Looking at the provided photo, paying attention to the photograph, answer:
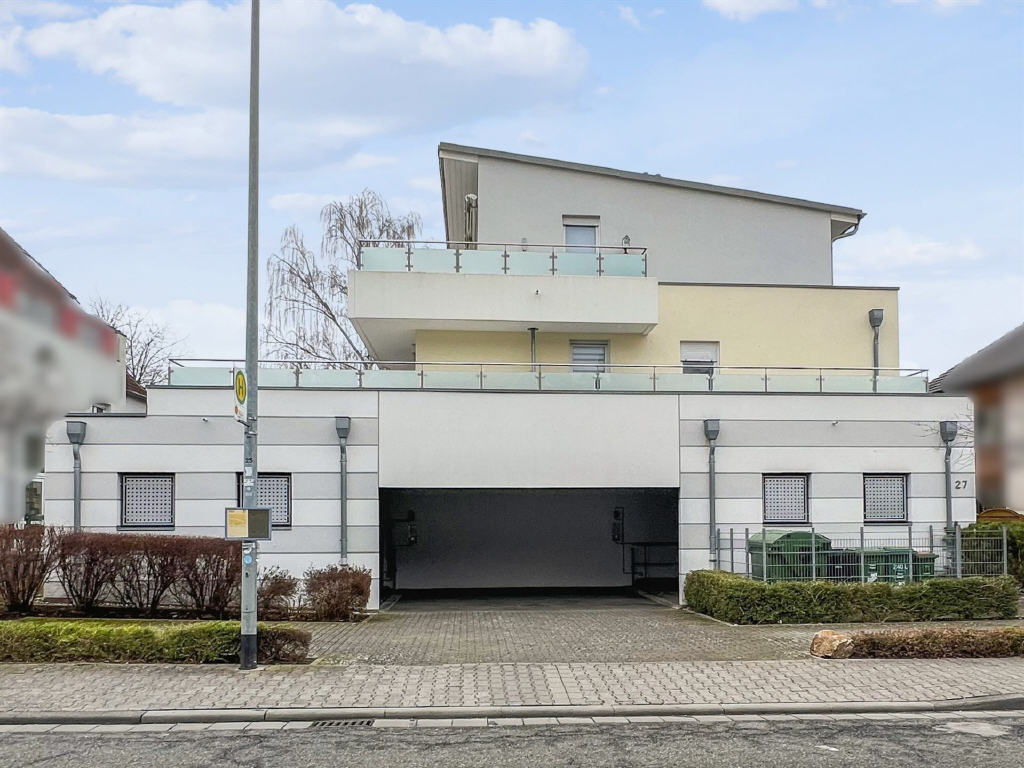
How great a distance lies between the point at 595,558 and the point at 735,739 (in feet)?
54.5

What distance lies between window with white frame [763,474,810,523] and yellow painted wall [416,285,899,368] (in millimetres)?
3835

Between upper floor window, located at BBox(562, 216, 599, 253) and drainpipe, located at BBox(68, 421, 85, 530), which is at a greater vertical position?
upper floor window, located at BBox(562, 216, 599, 253)

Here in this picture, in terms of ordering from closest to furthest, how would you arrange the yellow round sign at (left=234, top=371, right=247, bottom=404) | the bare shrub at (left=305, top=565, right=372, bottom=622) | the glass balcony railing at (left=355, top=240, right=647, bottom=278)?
the yellow round sign at (left=234, top=371, right=247, bottom=404) → the bare shrub at (left=305, top=565, right=372, bottom=622) → the glass balcony railing at (left=355, top=240, right=647, bottom=278)

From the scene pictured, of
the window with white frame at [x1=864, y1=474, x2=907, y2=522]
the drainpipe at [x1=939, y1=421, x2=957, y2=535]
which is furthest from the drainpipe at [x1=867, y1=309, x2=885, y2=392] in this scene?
the window with white frame at [x1=864, y1=474, x2=907, y2=522]

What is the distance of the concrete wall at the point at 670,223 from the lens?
84.3ft

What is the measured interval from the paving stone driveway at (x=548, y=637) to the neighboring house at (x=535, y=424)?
2.30 m

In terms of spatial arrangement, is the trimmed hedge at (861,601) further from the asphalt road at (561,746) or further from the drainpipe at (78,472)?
the drainpipe at (78,472)

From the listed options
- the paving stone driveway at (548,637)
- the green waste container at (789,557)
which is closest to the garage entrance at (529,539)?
the paving stone driveway at (548,637)

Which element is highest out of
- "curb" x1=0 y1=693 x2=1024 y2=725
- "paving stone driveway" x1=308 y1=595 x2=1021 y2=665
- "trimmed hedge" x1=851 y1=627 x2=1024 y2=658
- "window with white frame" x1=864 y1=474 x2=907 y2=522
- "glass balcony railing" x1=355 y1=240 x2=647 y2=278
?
"glass balcony railing" x1=355 y1=240 x2=647 y2=278

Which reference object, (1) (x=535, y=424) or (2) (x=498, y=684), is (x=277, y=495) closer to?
(1) (x=535, y=424)

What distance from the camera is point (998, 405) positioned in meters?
2.21

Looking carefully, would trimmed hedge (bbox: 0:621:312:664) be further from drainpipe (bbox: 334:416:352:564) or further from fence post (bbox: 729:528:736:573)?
fence post (bbox: 729:528:736:573)

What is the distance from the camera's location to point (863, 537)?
19.6 m

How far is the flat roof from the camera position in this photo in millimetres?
25531
